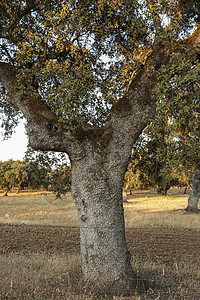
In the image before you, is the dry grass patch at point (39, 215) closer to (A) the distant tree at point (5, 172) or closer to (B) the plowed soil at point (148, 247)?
(B) the plowed soil at point (148, 247)

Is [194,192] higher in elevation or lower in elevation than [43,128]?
lower

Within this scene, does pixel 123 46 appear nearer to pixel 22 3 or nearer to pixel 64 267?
pixel 22 3

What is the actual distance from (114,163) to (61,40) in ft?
14.0

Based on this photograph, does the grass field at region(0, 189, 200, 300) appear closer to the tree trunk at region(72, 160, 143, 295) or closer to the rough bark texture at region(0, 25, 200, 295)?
the tree trunk at region(72, 160, 143, 295)

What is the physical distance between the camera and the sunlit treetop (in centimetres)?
668

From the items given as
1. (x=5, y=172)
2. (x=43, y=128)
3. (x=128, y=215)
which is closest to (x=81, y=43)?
(x=43, y=128)

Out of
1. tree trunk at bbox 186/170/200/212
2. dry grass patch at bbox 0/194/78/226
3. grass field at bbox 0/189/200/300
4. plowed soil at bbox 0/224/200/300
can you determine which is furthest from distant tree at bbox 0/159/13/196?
grass field at bbox 0/189/200/300

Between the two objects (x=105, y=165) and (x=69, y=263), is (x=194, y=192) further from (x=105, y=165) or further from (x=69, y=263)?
(x=105, y=165)

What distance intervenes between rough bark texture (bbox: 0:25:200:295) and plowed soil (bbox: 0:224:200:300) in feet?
3.56

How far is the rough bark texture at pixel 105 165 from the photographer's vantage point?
6414 millimetres

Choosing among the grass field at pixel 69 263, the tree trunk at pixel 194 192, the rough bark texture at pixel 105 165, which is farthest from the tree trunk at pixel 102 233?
the tree trunk at pixel 194 192

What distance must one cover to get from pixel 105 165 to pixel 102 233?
182 centimetres

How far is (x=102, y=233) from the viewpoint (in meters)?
6.42

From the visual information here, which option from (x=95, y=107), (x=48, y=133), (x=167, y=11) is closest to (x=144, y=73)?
(x=167, y=11)
